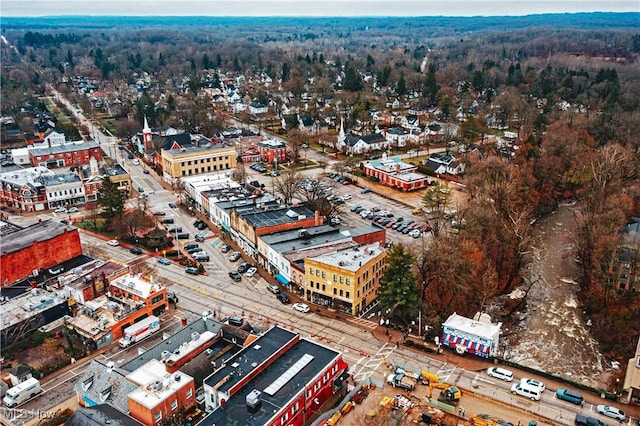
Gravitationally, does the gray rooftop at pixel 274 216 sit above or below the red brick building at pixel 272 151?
above

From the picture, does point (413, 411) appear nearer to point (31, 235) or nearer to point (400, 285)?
point (400, 285)

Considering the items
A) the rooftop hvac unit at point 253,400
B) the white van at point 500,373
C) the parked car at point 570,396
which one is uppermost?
the rooftop hvac unit at point 253,400

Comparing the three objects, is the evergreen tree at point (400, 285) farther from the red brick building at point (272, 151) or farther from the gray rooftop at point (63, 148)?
the gray rooftop at point (63, 148)

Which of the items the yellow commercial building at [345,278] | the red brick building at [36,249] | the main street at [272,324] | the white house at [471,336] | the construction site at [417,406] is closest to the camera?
the construction site at [417,406]

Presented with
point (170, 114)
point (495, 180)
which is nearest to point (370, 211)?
point (495, 180)

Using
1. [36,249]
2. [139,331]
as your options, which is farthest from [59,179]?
[139,331]

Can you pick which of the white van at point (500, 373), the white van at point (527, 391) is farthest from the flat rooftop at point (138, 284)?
the white van at point (527, 391)

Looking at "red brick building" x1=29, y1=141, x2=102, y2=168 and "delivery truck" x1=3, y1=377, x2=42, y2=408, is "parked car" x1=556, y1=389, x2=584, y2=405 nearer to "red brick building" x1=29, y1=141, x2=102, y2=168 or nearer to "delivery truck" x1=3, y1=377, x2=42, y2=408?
"delivery truck" x1=3, y1=377, x2=42, y2=408
